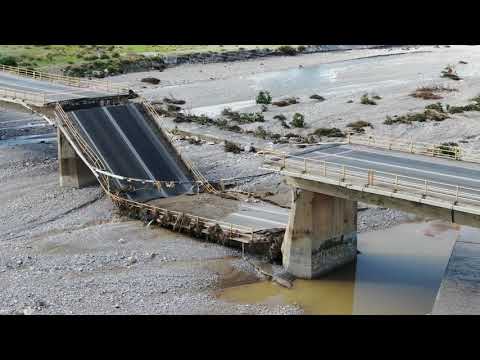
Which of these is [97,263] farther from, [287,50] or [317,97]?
[287,50]

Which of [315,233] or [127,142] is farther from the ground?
[127,142]

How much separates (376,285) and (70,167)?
19313 mm

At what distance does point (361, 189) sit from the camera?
27625 mm

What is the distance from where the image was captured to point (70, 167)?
41562 mm

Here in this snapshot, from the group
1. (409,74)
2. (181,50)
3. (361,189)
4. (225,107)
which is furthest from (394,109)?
(181,50)

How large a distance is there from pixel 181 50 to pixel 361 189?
269 feet

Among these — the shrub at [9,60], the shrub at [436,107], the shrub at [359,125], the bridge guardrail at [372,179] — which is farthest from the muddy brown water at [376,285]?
the shrub at [9,60]

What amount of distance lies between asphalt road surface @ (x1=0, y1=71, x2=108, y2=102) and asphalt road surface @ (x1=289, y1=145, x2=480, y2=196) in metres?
17.0

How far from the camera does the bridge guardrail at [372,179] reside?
25.7 metres

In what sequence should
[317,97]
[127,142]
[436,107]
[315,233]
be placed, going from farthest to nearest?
1. [317,97]
2. [436,107]
3. [127,142]
4. [315,233]

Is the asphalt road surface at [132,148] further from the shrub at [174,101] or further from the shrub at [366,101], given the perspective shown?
the shrub at [366,101]

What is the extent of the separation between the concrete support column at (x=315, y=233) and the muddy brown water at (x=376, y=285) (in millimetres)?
629

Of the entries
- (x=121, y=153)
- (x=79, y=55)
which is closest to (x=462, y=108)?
(x=121, y=153)

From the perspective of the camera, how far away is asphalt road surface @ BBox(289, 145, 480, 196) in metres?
28.5
